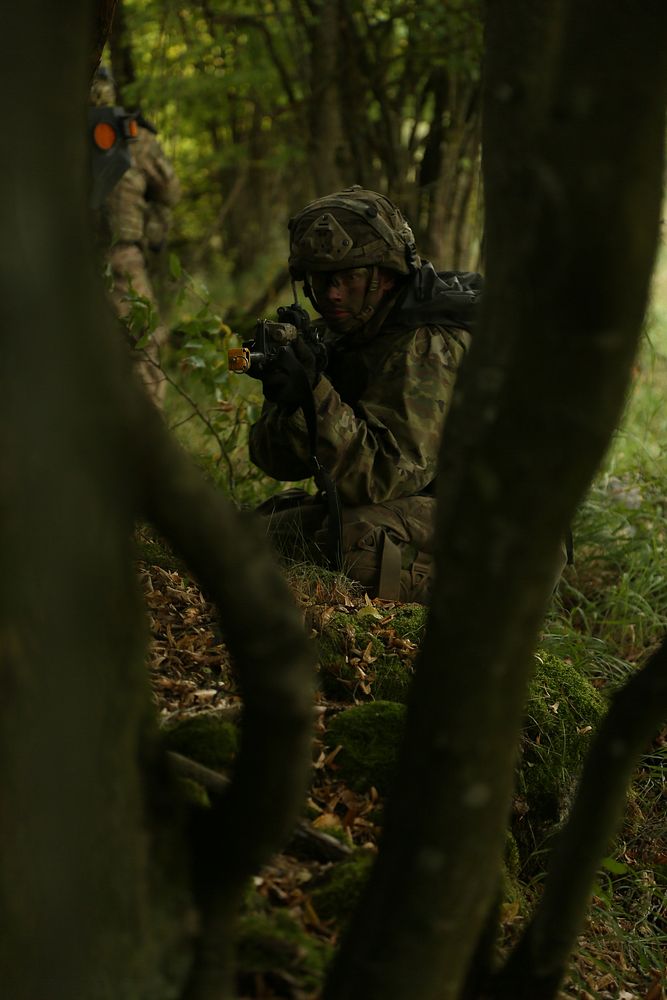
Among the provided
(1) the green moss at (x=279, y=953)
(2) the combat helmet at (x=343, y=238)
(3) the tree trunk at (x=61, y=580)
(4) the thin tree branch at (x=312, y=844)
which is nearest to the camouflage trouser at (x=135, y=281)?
(2) the combat helmet at (x=343, y=238)

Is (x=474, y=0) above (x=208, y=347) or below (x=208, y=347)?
above

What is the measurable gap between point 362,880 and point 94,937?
92cm

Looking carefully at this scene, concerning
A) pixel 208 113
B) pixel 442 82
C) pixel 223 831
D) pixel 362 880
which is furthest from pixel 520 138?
pixel 208 113

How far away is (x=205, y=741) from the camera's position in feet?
8.25

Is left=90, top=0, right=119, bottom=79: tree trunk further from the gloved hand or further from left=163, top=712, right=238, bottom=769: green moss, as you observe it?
left=163, top=712, right=238, bottom=769: green moss

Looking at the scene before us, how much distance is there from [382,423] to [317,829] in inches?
84.9

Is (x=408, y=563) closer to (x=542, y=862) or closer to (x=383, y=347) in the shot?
(x=383, y=347)

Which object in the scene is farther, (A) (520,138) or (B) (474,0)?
(B) (474,0)

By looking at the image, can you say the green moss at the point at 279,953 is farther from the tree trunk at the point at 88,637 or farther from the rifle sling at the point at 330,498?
the rifle sling at the point at 330,498

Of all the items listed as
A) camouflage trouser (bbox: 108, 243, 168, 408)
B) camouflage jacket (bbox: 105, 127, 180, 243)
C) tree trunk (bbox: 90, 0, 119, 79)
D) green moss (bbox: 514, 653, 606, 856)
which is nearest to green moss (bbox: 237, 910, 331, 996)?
green moss (bbox: 514, 653, 606, 856)

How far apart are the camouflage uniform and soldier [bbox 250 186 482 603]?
6.98 feet

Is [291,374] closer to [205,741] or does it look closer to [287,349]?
[287,349]

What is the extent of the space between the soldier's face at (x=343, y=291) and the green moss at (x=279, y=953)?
2.83 metres

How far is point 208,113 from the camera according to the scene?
9.85 meters
